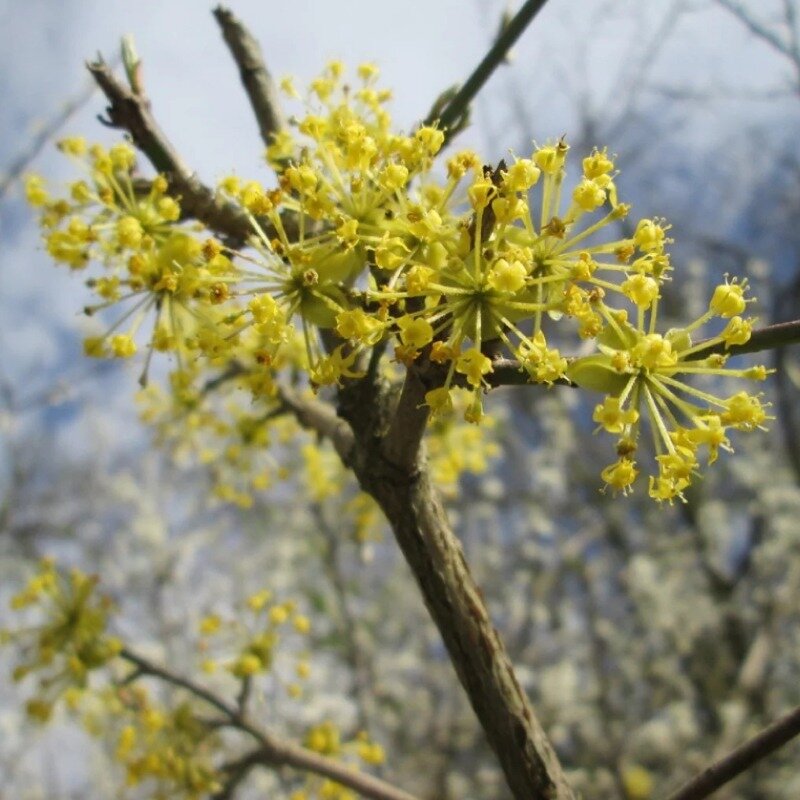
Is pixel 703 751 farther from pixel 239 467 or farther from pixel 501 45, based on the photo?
pixel 501 45

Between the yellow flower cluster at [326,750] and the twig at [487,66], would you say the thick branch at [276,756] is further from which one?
the twig at [487,66]

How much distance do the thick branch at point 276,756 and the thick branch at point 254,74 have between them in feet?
4.67

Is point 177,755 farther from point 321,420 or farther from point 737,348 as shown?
point 737,348

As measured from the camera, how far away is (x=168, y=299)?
1.48 meters

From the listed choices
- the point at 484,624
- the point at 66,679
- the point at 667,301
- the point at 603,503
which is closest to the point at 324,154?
the point at 484,624

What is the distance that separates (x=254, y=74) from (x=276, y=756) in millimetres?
1665

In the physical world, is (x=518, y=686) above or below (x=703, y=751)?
above

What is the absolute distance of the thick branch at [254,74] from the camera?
6.09 feet

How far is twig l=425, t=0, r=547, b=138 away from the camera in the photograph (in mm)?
1364

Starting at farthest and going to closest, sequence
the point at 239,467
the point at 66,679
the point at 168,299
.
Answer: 1. the point at 239,467
2. the point at 66,679
3. the point at 168,299

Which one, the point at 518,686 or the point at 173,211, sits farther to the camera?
the point at 173,211

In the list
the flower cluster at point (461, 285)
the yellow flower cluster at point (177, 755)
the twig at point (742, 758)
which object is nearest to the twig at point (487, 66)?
the flower cluster at point (461, 285)

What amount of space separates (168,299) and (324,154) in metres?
0.38

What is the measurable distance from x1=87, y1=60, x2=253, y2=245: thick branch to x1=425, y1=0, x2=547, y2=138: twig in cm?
42
